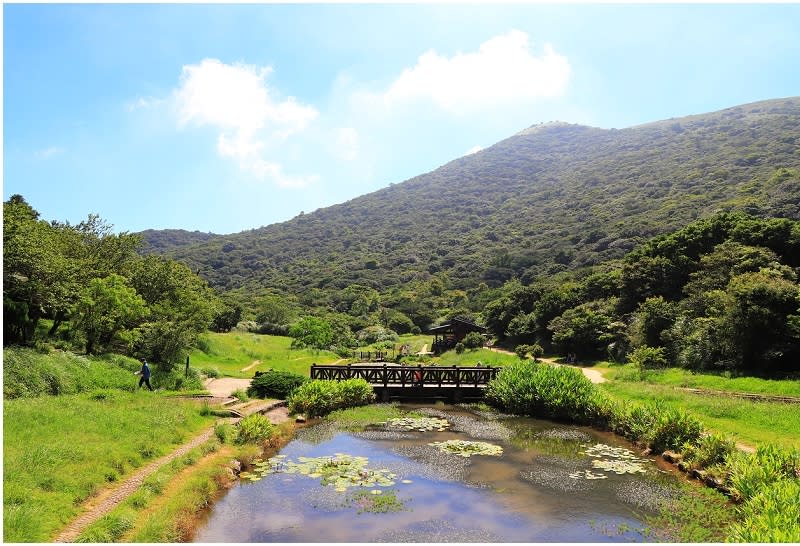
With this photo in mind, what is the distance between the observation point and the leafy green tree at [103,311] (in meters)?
25.8

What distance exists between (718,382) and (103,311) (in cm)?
3117

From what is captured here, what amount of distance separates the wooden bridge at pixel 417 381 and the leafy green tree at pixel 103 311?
1028cm

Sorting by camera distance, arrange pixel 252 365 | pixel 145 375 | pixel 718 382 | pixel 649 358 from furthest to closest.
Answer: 1. pixel 252 365
2. pixel 649 358
3. pixel 718 382
4. pixel 145 375

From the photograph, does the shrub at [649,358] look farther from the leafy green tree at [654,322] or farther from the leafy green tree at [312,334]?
the leafy green tree at [312,334]

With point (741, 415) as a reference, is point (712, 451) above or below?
above

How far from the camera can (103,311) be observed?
26.5 metres

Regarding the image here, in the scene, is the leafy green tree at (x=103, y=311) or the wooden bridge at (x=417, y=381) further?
the wooden bridge at (x=417, y=381)

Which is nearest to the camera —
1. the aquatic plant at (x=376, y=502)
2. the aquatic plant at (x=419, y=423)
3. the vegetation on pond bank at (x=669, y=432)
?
the vegetation on pond bank at (x=669, y=432)

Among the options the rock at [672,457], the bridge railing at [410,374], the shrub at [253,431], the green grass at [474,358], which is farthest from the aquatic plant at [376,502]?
the green grass at [474,358]

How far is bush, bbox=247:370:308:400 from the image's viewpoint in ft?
80.0

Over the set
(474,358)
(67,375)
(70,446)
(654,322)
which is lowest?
(474,358)

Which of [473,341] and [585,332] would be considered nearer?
[585,332]

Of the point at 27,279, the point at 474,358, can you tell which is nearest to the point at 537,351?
the point at 474,358

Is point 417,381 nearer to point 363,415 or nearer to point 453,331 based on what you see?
point 363,415
